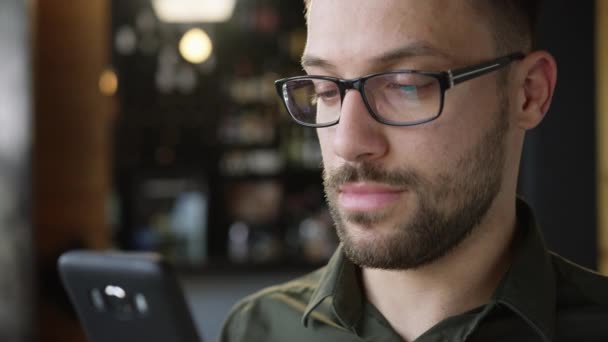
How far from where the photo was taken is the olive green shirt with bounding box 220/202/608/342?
130cm

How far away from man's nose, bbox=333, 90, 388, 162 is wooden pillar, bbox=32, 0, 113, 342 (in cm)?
365

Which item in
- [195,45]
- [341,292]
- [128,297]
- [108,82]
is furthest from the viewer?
[195,45]

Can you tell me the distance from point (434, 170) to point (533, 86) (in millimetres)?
277

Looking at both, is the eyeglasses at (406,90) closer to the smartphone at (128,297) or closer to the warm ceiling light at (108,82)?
the smartphone at (128,297)

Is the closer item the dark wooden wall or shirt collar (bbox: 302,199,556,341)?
shirt collar (bbox: 302,199,556,341)

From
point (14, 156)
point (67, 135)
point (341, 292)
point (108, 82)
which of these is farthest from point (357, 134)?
point (108, 82)

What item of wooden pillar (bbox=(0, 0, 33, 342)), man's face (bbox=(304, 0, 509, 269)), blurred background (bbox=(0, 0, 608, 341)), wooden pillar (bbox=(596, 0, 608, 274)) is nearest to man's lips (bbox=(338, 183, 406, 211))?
man's face (bbox=(304, 0, 509, 269))

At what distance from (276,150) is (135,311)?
18.2ft

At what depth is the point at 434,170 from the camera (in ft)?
4.03

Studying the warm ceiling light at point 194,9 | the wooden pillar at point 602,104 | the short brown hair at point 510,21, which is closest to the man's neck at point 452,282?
the short brown hair at point 510,21

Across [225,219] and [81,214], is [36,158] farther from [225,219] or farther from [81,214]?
[225,219]

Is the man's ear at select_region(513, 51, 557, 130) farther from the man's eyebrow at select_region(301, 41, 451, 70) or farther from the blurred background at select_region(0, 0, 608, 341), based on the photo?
the blurred background at select_region(0, 0, 608, 341)

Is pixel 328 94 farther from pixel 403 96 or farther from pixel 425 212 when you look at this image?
pixel 425 212

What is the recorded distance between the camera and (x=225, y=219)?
6691 mm
